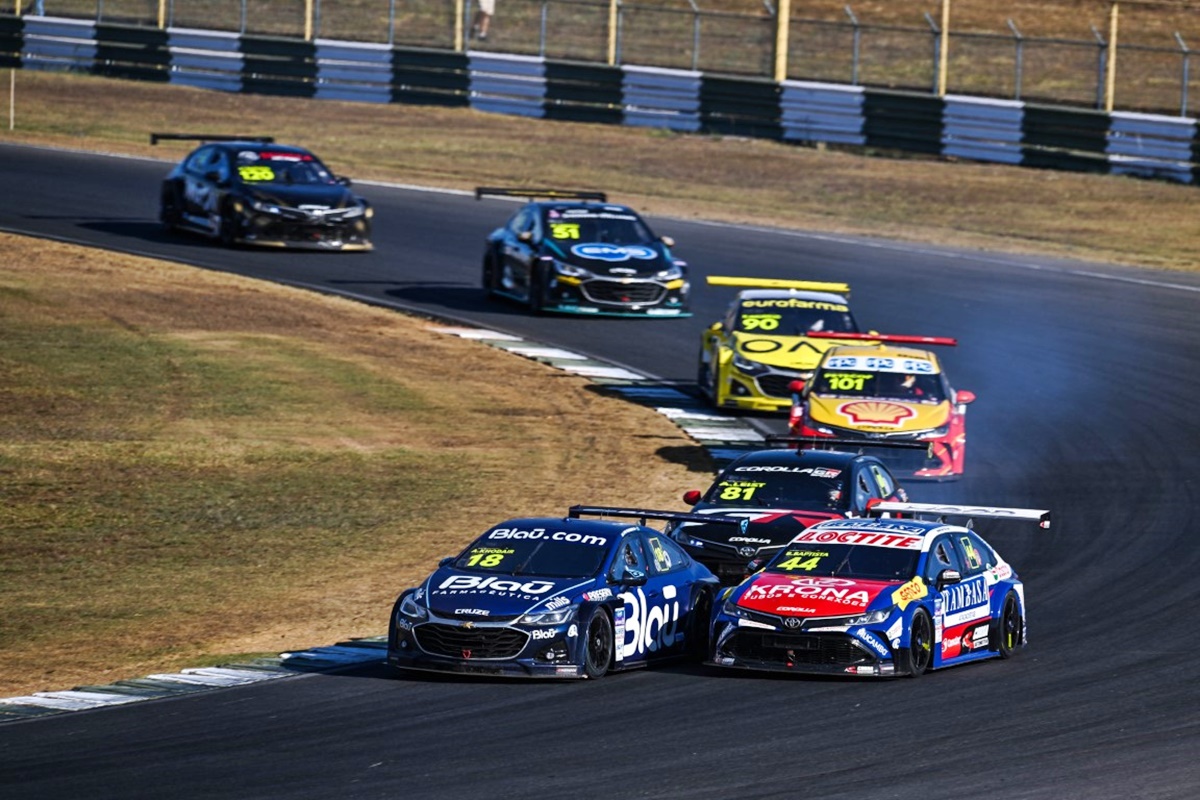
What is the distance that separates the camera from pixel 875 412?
981 inches

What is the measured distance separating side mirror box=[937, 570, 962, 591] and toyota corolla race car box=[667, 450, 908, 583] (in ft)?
7.65

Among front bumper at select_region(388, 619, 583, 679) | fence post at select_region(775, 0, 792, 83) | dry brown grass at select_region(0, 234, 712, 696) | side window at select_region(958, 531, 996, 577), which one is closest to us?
front bumper at select_region(388, 619, 583, 679)

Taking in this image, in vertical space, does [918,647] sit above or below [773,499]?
below

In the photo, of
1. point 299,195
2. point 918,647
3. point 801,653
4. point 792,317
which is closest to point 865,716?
point 801,653

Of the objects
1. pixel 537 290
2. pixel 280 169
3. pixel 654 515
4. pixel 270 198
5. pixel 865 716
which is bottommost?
pixel 865 716

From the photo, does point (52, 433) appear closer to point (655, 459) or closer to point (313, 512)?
point (313, 512)

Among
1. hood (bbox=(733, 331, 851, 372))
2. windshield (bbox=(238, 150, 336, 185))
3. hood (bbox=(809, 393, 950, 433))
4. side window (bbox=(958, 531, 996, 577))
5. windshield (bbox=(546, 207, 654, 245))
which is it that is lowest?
side window (bbox=(958, 531, 996, 577))

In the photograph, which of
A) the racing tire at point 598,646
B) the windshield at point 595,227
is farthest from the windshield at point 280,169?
the racing tire at point 598,646

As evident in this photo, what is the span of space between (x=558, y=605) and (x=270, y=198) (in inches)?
893

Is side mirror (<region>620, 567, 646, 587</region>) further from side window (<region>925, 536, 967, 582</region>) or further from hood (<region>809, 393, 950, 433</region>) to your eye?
Result: hood (<region>809, 393, 950, 433</region>)

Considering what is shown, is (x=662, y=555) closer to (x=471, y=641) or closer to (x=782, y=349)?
(x=471, y=641)

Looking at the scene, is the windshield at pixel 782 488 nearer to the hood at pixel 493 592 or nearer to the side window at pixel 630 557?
the side window at pixel 630 557

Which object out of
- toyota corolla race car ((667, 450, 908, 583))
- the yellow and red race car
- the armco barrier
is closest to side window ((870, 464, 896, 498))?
toyota corolla race car ((667, 450, 908, 583))

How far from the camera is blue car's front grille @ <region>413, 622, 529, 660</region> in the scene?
599 inches
